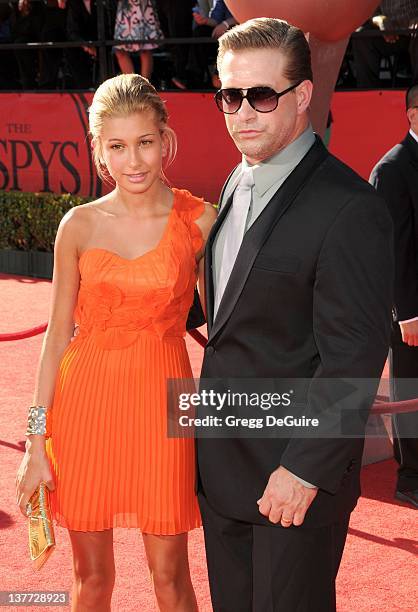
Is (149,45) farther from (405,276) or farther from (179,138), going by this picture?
(405,276)

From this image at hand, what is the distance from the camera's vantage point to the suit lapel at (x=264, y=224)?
2467 mm

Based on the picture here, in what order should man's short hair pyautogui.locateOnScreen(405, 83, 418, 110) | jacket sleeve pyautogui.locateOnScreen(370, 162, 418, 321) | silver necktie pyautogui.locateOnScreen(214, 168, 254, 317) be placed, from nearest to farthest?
silver necktie pyautogui.locateOnScreen(214, 168, 254, 317), jacket sleeve pyautogui.locateOnScreen(370, 162, 418, 321), man's short hair pyautogui.locateOnScreen(405, 83, 418, 110)

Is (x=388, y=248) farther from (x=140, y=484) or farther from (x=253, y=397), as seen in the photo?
(x=140, y=484)

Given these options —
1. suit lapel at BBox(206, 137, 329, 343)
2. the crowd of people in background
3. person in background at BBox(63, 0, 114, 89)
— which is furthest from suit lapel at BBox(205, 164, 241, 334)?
person in background at BBox(63, 0, 114, 89)

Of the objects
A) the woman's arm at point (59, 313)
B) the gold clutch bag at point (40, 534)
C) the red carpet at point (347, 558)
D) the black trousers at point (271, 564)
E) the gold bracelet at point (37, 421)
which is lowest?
the red carpet at point (347, 558)

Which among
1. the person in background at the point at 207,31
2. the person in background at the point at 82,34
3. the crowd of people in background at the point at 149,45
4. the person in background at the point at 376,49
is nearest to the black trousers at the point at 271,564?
the crowd of people in background at the point at 149,45

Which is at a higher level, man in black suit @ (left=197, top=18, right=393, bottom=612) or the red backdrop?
man in black suit @ (left=197, top=18, right=393, bottom=612)

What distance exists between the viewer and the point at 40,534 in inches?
113

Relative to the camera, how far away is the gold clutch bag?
9.41ft

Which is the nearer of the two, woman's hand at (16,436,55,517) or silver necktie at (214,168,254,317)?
silver necktie at (214,168,254,317)

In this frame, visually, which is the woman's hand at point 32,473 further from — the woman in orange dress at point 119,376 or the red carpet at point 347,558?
the red carpet at point 347,558

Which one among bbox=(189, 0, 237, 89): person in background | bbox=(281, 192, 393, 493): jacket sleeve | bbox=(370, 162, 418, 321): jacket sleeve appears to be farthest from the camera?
→ bbox=(189, 0, 237, 89): person in background

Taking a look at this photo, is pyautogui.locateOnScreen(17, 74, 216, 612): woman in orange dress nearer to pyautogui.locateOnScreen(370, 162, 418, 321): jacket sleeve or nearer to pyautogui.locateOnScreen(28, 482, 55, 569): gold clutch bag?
pyautogui.locateOnScreen(28, 482, 55, 569): gold clutch bag

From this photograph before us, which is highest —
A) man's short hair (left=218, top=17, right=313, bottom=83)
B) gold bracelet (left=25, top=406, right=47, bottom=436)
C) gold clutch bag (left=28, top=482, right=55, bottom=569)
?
man's short hair (left=218, top=17, right=313, bottom=83)
